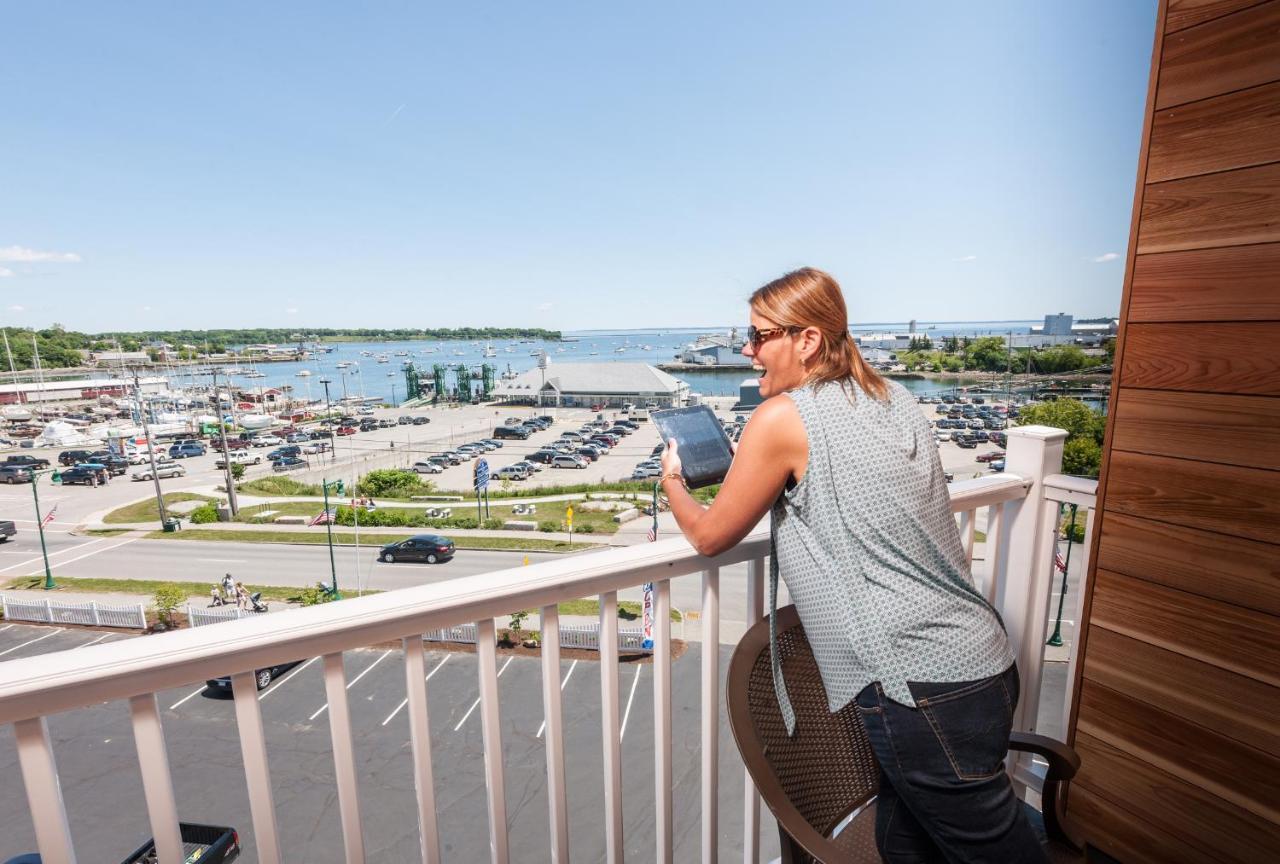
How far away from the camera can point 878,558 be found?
33.6 inches

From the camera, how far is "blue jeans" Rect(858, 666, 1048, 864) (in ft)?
2.71

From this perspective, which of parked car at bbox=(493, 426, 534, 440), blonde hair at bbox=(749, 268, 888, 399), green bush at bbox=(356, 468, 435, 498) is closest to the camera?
blonde hair at bbox=(749, 268, 888, 399)

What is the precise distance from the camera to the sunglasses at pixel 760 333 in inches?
39.4

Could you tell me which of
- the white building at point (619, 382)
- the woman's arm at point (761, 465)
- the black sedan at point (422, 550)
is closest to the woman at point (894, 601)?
the woman's arm at point (761, 465)

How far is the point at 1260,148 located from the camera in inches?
38.2

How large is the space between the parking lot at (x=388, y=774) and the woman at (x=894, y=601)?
6.23m

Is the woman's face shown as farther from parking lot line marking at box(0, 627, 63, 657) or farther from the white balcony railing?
parking lot line marking at box(0, 627, 63, 657)

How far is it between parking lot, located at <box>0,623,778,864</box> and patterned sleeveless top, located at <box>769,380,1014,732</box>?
629cm

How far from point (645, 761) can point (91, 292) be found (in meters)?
37.7

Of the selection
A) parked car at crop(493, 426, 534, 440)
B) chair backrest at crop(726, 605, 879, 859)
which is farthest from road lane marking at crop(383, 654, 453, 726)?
parked car at crop(493, 426, 534, 440)

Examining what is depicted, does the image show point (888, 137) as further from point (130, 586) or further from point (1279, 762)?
point (130, 586)

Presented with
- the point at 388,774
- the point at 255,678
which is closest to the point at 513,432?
the point at 388,774

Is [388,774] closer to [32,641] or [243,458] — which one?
[32,641]

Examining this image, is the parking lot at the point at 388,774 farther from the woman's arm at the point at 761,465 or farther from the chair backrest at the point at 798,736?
the woman's arm at the point at 761,465
